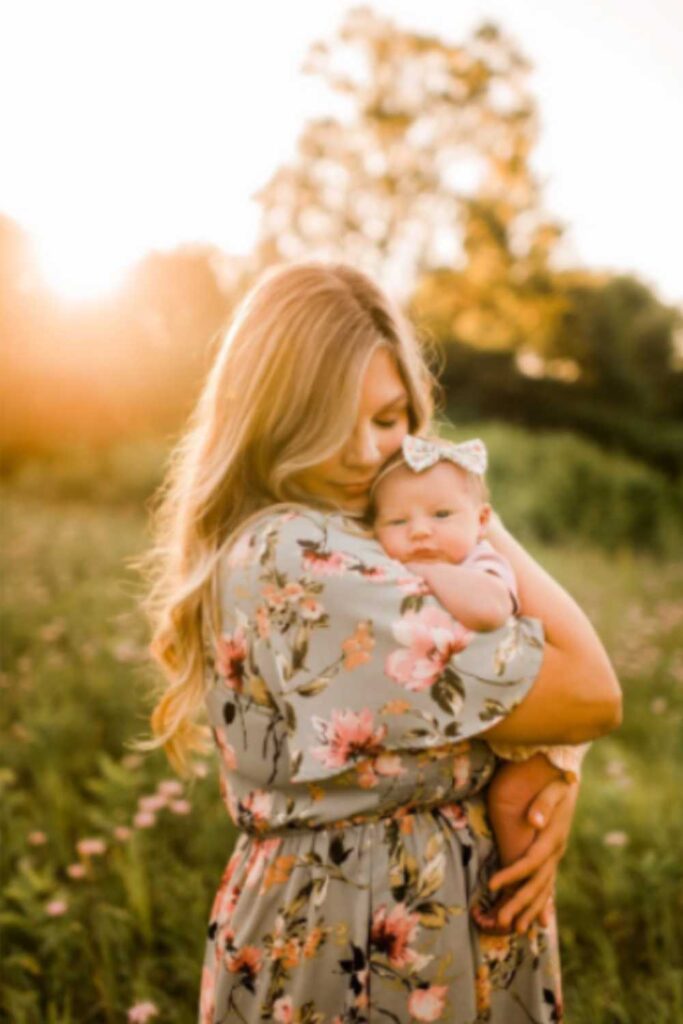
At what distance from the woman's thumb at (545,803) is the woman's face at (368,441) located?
0.60 m

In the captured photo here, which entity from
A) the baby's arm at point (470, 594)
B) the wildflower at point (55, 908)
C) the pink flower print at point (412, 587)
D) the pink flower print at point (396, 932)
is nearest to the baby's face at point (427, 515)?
the baby's arm at point (470, 594)

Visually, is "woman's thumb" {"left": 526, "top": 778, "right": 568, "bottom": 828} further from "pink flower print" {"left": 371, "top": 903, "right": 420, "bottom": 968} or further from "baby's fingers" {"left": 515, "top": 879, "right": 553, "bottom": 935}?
"pink flower print" {"left": 371, "top": 903, "right": 420, "bottom": 968}

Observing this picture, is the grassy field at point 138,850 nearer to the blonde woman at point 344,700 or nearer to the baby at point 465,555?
the blonde woman at point 344,700

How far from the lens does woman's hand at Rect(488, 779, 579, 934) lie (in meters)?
1.73

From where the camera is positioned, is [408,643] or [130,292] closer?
[408,643]

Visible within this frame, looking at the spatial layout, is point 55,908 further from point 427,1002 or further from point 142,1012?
point 427,1002

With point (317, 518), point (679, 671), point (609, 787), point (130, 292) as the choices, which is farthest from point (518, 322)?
point (317, 518)

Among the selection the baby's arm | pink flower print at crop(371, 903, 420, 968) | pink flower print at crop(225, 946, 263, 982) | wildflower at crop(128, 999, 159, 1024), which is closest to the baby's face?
the baby's arm

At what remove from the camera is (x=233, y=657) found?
170 cm

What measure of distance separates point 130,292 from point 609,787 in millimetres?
14570

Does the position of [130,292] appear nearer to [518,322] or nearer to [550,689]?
[518,322]

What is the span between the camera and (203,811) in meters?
3.50

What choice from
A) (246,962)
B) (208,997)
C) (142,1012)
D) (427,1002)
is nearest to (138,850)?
(142,1012)

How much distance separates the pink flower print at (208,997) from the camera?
182cm
